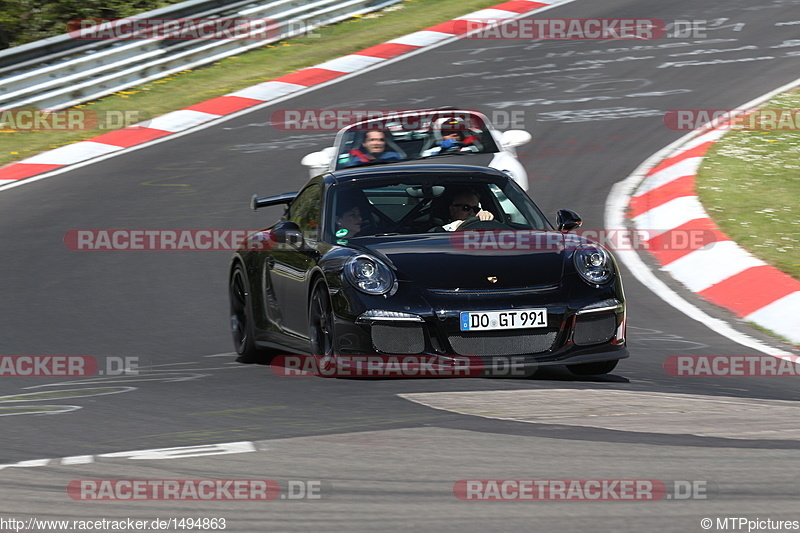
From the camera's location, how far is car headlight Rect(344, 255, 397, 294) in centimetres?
701

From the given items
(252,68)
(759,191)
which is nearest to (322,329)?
(759,191)

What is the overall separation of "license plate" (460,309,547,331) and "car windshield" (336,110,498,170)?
5.24 m

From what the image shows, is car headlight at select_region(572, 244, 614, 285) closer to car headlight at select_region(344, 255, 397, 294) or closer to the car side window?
car headlight at select_region(344, 255, 397, 294)

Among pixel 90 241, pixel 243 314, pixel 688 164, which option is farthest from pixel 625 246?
pixel 90 241

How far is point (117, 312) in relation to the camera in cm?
980

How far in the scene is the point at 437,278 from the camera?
23.1 feet

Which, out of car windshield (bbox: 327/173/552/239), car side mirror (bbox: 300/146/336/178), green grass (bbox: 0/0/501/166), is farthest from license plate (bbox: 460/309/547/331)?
green grass (bbox: 0/0/501/166)

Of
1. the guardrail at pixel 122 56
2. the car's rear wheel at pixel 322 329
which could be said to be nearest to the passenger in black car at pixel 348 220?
the car's rear wheel at pixel 322 329

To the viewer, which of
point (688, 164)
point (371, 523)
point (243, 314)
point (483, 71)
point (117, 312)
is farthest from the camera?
point (483, 71)

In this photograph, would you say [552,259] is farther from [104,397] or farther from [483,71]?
[483,71]

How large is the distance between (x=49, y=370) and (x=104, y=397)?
46.7 inches

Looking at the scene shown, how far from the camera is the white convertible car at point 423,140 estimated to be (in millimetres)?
12094

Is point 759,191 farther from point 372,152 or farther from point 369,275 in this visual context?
point 369,275

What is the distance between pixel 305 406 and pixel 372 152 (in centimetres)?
609
